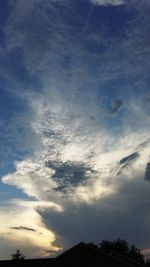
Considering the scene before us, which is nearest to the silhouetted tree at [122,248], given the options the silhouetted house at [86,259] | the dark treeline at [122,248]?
the dark treeline at [122,248]

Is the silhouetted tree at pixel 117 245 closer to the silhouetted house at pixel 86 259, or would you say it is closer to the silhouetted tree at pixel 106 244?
the silhouetted tree at pixel 106 244

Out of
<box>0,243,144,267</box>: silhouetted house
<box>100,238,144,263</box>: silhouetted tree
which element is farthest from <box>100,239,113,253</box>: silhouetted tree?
<box>0,243,144,267</box>: silhouetted house

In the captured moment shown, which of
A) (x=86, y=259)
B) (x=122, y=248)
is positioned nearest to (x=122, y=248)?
(x=122, y=248)

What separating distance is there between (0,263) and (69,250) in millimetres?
12350

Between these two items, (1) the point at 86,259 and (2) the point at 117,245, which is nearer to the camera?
(1) the point at 86,259

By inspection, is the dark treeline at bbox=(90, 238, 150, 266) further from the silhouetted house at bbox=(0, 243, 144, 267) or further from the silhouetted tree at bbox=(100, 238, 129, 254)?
the silhouetted house at bbox=(0, 243, 144, 267)

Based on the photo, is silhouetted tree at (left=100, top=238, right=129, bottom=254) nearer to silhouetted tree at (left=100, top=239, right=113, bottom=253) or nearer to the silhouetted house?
silhouetted tree at (left=100, top=239, right=113, bottom=253)

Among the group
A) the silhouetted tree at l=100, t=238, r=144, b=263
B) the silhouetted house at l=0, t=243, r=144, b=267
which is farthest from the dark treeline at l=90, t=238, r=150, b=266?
the silhouetted house at l=0, t=243, r=144, b=267

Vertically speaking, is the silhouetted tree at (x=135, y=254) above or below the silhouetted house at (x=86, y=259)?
above

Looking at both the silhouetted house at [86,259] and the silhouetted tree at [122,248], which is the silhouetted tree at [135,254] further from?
the silhouetted house at [86,259]

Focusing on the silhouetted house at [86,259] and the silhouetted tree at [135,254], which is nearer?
the silhouetted house at [86,259]

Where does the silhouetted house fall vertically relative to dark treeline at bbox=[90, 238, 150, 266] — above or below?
below

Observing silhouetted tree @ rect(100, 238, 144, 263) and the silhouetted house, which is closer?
the silhouetted house

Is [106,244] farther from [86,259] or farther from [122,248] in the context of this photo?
[86,259]
